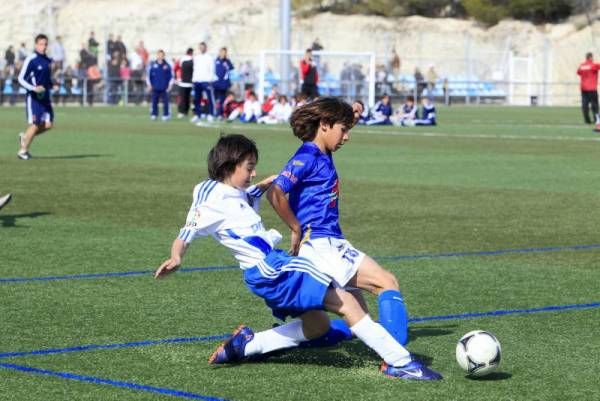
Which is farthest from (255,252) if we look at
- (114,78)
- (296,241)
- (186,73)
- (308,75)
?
(114,78)

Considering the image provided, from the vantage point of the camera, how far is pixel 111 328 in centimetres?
785

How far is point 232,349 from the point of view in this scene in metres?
6.77

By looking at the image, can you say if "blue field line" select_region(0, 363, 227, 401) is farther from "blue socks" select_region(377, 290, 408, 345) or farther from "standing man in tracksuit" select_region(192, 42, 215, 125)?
"standing man in tracksuit" select_region(192, 42, 215, 125)

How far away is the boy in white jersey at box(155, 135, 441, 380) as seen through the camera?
21.2 feet

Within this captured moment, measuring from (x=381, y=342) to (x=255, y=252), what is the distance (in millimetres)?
775

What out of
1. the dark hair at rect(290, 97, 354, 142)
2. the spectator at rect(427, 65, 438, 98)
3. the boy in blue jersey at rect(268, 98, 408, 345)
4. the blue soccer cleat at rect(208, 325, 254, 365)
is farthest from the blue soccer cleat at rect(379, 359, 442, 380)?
the spectator at rect(427, 65, 438, 98)

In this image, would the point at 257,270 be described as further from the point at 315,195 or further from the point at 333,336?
the point at 333,336

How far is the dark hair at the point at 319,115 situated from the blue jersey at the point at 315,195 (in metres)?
0.10

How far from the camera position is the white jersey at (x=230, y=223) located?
21.6 feet

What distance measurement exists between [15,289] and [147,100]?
46594 millimetres

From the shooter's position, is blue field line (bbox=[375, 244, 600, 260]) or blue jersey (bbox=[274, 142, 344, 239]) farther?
blue field line (bbox=[375, 244, 600, 260])

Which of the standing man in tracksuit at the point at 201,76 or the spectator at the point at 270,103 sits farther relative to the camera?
the spectator at the point at 270,103

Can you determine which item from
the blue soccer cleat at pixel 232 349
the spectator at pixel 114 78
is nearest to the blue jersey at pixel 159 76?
the spectator at pixel 114 78

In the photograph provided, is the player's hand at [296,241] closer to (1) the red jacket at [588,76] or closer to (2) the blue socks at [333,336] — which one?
(2) the blue socks at [333,336]
